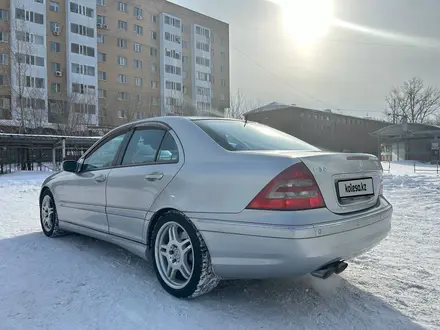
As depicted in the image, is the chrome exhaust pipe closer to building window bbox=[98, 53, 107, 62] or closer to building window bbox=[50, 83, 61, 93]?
building window bbox=[50, 83, 61, 93]

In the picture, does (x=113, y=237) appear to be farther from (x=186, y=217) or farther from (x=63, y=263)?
(x=186, y=217)

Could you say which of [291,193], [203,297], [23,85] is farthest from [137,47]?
[291,193]

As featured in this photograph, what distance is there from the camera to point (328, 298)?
9.70 feet

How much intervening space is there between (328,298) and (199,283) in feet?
3.52

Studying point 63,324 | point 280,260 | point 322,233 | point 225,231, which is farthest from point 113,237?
point 322,233

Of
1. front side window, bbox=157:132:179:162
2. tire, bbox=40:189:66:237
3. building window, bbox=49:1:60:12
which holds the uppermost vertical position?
building window, bbox=49:1:60:12

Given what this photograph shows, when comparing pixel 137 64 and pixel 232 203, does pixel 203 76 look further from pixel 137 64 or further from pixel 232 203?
pixel 232 203

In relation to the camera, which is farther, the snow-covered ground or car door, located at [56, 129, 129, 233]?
car door, located at [56, 129, 129, 233]

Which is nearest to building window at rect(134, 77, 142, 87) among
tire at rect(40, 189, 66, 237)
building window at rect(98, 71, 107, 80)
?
building window at rect(98, 71, 107, 80)

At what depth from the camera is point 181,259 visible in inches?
116

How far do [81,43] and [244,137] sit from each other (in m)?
45.5

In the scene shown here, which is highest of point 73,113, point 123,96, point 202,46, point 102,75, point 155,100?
point 202,46

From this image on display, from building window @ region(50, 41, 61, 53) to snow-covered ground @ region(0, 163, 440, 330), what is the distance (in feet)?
142

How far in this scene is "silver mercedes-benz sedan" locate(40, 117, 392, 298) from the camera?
2434 mm
